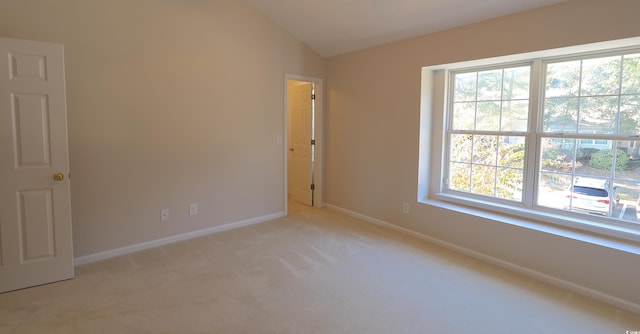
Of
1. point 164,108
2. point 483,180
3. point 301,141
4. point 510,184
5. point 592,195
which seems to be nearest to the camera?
A: point 592,195

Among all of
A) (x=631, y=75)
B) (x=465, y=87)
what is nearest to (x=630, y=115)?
(x=631, y=75)

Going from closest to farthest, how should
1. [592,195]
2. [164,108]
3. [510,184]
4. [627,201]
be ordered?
[627,201] < [592,195] < [510,184] < [164,108]

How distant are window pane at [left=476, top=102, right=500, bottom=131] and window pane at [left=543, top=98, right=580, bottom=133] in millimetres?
452

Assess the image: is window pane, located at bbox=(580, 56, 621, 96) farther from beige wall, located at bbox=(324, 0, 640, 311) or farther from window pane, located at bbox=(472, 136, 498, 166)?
window pane, located at bbox=(472, 136, 498, 166)

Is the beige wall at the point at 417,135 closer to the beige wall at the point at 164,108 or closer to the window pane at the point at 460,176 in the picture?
the window pane at the point at 460,176

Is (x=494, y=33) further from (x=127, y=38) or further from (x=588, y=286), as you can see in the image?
(x=127, y=38)

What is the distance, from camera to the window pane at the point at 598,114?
9.21 ft

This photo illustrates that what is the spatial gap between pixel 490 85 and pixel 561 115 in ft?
2.45

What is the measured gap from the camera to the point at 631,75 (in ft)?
8.86

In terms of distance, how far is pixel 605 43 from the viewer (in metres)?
2.62

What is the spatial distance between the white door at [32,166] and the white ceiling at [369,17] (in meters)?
2.39

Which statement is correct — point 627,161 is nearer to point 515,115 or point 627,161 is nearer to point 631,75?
point 631,75

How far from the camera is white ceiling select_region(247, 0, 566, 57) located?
3113 mm

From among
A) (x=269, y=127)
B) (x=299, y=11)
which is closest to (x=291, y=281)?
(x=269, y=127)
